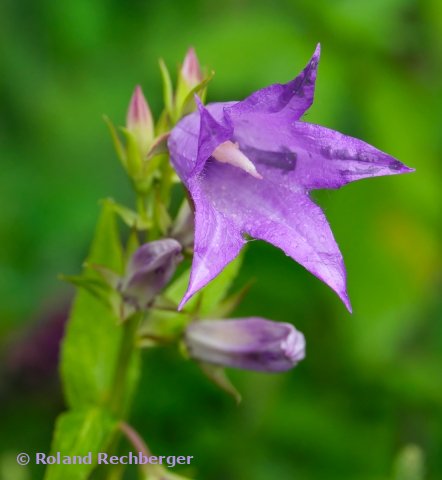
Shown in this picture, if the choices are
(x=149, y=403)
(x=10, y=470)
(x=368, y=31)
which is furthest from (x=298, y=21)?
(x=10, y=470)

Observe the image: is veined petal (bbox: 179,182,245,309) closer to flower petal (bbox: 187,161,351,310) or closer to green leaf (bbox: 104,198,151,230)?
flower petal (bbox: 187,161,351,310)

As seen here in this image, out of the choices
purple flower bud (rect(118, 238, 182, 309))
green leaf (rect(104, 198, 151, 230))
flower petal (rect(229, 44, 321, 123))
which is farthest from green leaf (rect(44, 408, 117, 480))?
flower petal (rect(229, 44, 321, 123))

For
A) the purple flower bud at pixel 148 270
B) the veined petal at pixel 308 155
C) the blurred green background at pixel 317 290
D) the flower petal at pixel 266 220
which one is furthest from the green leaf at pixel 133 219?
the blurred green background at pixel 317 290

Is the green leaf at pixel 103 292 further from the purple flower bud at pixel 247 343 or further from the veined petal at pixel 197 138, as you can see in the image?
the veined petal at pixel 197 138

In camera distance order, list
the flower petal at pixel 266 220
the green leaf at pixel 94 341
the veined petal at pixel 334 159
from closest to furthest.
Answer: the flower petal at pixel 266 220, the veined petal at pixel 334 159, the green leaf at pixel 94 341

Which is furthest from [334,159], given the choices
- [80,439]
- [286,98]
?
[80,439]

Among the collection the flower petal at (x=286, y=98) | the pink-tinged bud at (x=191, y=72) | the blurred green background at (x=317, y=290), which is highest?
the pink-tinged bud at (x=191, y=72)

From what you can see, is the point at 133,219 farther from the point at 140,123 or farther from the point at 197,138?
the point at 197,138
